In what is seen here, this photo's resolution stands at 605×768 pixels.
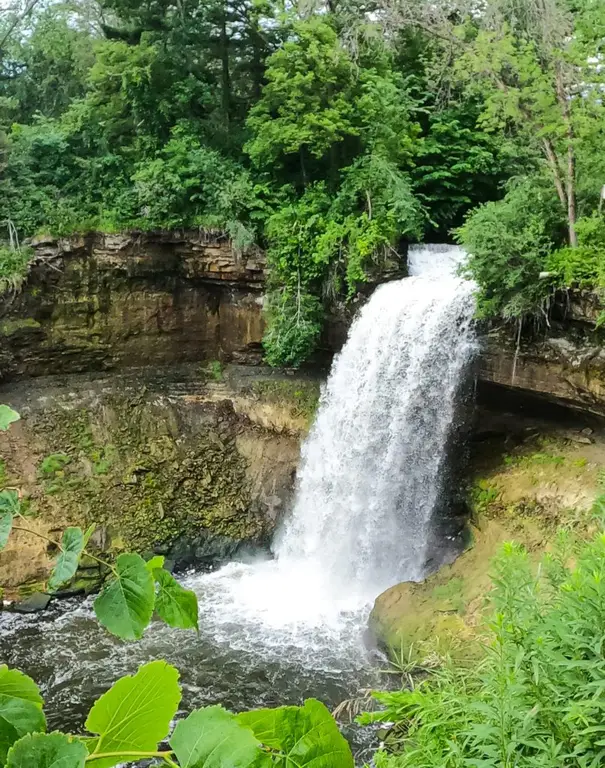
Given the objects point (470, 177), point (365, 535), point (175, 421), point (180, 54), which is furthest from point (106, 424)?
point (470, 177)

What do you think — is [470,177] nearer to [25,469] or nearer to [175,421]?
[175,421]

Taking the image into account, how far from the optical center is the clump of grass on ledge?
39.9ft

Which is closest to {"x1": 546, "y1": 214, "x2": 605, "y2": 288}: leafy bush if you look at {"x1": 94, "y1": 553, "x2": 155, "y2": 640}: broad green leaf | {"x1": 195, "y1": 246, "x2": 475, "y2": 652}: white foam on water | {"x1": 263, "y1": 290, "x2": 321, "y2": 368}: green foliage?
{"x1": 195, "y1": 246, "x2": 475, "y2": 652}: white foam on water

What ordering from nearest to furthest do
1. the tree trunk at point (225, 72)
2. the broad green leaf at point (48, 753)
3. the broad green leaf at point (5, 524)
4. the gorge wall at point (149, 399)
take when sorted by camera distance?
1. the broad green leaf at point (48, 753)
2. the broad green leaf at point (5, 524)
3. the gorge wall at point (149, 399)
4. the tree trunk at point (225, 72)

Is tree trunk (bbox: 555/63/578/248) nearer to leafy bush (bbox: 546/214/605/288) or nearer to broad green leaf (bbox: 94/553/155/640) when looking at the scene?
leafy bush (bbox: 546/214/605/288)

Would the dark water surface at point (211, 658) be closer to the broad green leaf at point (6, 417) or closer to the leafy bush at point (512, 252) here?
the leafy bush at point (512, 252)

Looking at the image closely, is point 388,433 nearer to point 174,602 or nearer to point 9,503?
point 174,602

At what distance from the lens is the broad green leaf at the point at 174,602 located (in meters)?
1.33

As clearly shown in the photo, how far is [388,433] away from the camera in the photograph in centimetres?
982

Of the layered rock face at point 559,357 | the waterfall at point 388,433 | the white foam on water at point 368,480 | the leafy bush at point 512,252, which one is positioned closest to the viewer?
the layered rock face at point 559,357

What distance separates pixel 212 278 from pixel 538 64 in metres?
7.07

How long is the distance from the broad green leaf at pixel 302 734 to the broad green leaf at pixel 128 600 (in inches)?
11.2

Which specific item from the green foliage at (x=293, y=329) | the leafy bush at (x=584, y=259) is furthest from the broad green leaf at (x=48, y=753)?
the green foliage at (x=293, y=329)

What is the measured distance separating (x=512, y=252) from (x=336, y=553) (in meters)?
5.42
